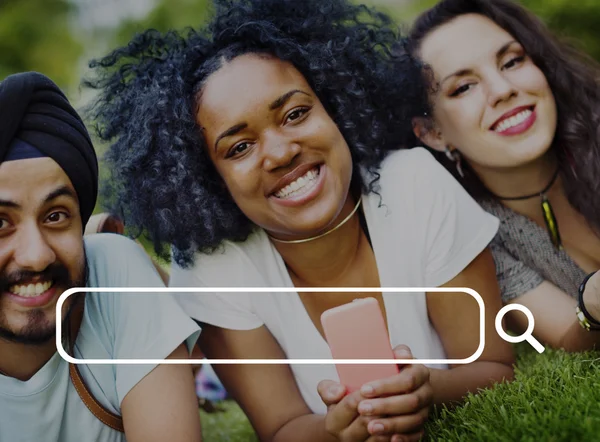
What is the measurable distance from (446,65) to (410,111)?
0.14 m

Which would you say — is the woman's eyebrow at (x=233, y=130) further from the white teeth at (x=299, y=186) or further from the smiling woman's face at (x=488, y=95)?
the smiling woman's face at (x=488, y=95)

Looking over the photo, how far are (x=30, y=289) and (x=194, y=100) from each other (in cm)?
54

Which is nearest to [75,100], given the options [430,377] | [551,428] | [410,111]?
[410,111]

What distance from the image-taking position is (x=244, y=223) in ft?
5.54

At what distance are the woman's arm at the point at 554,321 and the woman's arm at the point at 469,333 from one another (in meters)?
0.09

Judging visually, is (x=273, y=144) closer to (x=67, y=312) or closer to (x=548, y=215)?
(x=67, y=312)

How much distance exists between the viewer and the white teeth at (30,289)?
150cm

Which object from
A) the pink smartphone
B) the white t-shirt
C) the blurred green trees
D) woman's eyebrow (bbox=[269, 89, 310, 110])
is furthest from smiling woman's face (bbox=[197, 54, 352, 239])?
the blurred green trees

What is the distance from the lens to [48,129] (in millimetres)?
1510

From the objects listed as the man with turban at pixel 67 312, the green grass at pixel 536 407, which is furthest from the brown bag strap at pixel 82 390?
the green grass at pixel 536 407

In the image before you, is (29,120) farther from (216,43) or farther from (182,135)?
(216,43)

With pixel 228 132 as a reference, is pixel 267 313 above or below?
below

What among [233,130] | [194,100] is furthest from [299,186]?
[194,100]

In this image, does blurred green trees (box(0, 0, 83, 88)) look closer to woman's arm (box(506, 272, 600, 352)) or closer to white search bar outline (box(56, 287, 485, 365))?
white search bar outline (box(56, 287, 485, 365))
